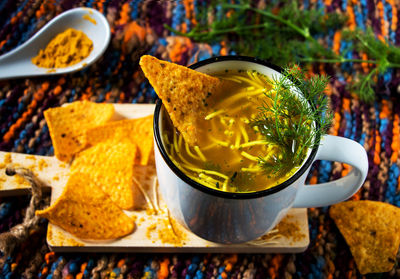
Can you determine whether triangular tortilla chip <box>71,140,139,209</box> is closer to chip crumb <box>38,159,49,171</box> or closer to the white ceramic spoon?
chip crumb <box>38,159,49,171</box>

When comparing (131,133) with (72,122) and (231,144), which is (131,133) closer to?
(72,122)

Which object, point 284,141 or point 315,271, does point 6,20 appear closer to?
point 284,141

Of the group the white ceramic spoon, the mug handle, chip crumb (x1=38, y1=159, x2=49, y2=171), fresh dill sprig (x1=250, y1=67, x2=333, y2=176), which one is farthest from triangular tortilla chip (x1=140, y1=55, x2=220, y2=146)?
the white ceramic spoon

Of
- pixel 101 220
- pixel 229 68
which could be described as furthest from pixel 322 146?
pixel 101 220

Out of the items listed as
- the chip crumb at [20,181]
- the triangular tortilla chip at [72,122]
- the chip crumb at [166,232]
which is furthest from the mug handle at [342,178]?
the chip crumb at [20,181]

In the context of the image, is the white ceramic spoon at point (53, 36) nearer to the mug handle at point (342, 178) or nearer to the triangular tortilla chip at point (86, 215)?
the triangular tortilla chip at point (86, 215)

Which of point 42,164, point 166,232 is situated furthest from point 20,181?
point 166,232
